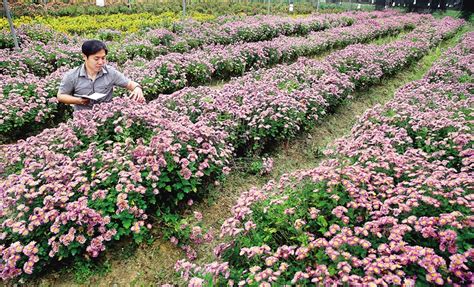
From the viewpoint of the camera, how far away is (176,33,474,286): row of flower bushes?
224cm

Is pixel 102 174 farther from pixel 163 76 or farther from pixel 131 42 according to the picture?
pixel 131 42

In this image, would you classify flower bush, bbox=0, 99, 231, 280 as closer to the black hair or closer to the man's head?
the man's head

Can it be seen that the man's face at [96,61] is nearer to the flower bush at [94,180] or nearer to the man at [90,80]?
the man at [90,80]

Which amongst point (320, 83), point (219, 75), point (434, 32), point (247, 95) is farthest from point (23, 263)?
point (434, 32)

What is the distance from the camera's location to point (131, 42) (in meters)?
10.7

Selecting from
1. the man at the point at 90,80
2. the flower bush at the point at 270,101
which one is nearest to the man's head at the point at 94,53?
the man at the point at 90,80

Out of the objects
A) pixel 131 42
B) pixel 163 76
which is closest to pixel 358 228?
pixel 163 76

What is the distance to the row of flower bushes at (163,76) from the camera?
5.48m

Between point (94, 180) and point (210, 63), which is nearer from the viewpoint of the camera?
point (94, 180)

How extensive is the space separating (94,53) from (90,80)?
0.53 meters

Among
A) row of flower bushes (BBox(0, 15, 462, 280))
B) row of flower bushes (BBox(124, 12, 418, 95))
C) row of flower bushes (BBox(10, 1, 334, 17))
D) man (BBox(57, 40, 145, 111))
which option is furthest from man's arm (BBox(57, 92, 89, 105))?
row of flower bushes (BBox(10, 1, 334, 17))

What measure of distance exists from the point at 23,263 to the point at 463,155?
4.90m

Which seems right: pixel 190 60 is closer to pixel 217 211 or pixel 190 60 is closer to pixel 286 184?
pixel 217 211

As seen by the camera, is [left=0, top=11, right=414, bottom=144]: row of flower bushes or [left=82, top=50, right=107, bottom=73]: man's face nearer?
[left=82, top=50, right=107, bottom=73]: man's face
